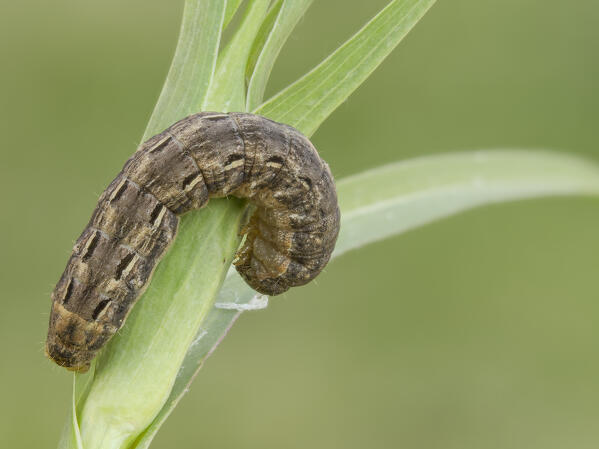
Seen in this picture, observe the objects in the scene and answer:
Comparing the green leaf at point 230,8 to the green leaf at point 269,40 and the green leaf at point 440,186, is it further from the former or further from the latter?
the green leaf at point 440,186

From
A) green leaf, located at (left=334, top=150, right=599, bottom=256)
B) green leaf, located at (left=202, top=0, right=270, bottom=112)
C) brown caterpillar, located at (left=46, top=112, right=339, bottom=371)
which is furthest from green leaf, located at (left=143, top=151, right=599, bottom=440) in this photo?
green leaf, located at (left=202, top=0, right=270, bottom=112)

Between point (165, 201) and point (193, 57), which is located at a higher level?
point (193, 57)

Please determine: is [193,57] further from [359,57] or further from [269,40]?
[359,57]

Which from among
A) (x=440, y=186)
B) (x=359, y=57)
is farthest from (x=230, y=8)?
(x=440, y=186)

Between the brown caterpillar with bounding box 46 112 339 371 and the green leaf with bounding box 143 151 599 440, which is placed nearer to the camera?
the brown caterpillar with bounding box 46 112 339 371

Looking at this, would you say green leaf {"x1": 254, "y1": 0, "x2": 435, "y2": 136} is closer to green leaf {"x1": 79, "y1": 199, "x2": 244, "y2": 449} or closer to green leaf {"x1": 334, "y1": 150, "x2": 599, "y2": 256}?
green leaf {"x1": 79, "y1": 199, "x2": 244, "y2": 449}

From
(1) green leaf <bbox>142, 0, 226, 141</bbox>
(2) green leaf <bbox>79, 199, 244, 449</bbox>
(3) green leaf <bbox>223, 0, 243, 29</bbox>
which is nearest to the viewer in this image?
(2) green leaf <bbox>79, 199, 244, 449</bbox>

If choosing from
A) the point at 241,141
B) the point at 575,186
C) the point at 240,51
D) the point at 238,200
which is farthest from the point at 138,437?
the point at 575,186

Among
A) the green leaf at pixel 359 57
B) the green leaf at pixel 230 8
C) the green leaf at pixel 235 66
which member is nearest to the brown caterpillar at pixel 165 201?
the green leaf at pixel 235 66
